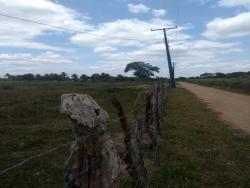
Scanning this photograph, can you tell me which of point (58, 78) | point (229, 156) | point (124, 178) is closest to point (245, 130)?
point (229, 156)

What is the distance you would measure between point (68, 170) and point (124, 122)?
2159 millimetres

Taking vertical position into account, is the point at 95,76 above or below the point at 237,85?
below

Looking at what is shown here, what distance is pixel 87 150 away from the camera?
138 inches

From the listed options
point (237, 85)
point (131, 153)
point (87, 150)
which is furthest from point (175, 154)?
point (237, 85)

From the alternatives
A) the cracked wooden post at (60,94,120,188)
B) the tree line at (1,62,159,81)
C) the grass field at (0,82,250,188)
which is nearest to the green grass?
the grass field at (0,82,250,188)

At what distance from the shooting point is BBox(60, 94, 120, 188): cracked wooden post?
3.42 meters

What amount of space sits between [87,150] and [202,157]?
6038 mm

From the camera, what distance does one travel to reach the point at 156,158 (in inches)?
318

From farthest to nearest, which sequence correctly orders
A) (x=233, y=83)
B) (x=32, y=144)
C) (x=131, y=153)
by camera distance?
A: (x=233, y=83), (x=32, y=144), (x=131, y=153)

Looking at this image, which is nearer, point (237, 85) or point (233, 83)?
point (237, 85)

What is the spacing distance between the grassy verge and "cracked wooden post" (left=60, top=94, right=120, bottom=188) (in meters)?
3.53

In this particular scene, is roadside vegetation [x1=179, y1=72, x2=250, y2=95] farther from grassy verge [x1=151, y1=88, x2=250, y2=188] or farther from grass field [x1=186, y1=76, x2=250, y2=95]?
grassy verge [x1=151, y1=88, x2=250, y2=188]

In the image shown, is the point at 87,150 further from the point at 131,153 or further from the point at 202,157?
the point at 202,157

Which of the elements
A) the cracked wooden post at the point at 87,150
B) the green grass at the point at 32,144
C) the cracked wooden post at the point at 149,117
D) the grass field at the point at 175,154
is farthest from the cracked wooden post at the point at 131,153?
the cracked wooden post at the point at 149,117
